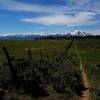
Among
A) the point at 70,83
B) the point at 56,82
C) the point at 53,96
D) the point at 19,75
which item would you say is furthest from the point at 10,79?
→ the point at 70,83

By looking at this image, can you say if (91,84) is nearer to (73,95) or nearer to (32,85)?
(73,95)

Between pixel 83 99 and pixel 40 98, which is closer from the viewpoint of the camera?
pixel 40 98

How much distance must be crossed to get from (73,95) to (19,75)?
3.51 m

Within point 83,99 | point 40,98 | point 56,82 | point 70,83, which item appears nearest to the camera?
Result: point 40,98

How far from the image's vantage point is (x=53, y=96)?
16.5 metres

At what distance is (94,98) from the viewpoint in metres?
17.4

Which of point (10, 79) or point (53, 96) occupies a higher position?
point (10, 79)

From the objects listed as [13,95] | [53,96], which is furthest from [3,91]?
[53,96]

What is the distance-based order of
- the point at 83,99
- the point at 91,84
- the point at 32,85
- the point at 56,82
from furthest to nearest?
the point at 91,84 < the point at 56,82 < the point at 83,99 < the point at 32,85

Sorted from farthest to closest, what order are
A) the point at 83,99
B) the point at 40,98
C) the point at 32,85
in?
the point at 83,99 → the point at 32,85 → the point at 40,98

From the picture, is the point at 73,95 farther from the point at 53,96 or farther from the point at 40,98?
the point at 40,98

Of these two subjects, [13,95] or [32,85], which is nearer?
[13,95]

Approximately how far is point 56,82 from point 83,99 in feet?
6.93

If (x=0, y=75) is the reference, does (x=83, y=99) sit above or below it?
below
